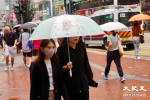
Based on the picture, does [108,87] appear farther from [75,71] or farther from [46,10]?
[46,10]

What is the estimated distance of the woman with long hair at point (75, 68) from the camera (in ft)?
10.1

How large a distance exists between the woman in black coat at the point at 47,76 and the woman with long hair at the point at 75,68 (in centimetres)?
14

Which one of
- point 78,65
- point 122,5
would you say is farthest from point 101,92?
point 122,5

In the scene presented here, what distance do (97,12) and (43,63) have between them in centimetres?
1582

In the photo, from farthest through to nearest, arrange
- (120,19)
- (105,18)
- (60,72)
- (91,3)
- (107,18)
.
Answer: (91,3) < (105,18) < (107,18) < (120,19) < (60,72)

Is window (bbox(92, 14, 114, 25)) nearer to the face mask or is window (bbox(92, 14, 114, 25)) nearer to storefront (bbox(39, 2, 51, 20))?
the face mask

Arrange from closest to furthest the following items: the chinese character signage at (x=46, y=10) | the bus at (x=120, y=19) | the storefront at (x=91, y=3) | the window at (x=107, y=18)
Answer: the bus at (x=120, y=19), the window at (x=107, y=18), the storefront at (x=91, y=3), the chinese character signage at (x=46, y=10)

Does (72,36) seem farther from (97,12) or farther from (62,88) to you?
(97,12)

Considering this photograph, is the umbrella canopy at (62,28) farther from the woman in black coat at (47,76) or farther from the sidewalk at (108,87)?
the sidewalk at (108,87)

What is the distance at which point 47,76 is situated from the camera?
9.39 ft

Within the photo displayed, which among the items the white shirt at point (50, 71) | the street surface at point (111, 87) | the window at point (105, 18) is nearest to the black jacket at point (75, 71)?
the white shirt at point (50, 71)

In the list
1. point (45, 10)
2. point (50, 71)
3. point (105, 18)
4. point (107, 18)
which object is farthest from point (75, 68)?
point (45, 10)

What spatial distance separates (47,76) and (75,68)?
46 centimetres

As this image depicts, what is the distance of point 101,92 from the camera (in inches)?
221
